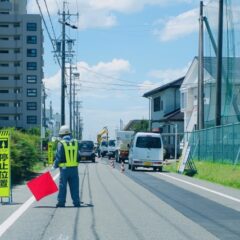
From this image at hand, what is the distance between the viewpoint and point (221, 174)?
27203 mm

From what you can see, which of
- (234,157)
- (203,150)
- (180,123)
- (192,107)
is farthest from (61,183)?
(180,123)

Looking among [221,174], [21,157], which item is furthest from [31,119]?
[21,157]

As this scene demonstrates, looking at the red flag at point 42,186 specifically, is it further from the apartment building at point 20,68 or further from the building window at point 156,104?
the apartment building at point 20,68

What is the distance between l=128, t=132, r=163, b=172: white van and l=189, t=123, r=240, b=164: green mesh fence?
2951mm

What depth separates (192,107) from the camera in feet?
196

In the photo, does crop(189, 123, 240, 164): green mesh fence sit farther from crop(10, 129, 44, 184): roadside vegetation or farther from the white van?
crop(10, 129, 44, 184): roadside vegetation

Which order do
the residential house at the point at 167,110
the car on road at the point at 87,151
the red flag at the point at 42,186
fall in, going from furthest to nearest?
the residential house at the point at 167,110, the car on road at the point at 87,151, the red flag at the point at 42,186

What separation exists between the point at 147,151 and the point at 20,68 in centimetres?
5348

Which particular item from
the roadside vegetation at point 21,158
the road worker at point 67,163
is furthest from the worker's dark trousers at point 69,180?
the roadside vegetation at point 21,158

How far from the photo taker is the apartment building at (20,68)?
85750mm

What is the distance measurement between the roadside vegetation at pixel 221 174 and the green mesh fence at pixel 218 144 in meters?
0.78

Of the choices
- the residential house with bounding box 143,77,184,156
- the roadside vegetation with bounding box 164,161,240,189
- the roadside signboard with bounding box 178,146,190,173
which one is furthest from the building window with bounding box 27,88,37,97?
the roadside vegetation with bounding box 164,161,240,189

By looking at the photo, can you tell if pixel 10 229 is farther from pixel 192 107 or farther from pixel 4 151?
pixel 192 107

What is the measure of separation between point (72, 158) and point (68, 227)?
3419 mm
